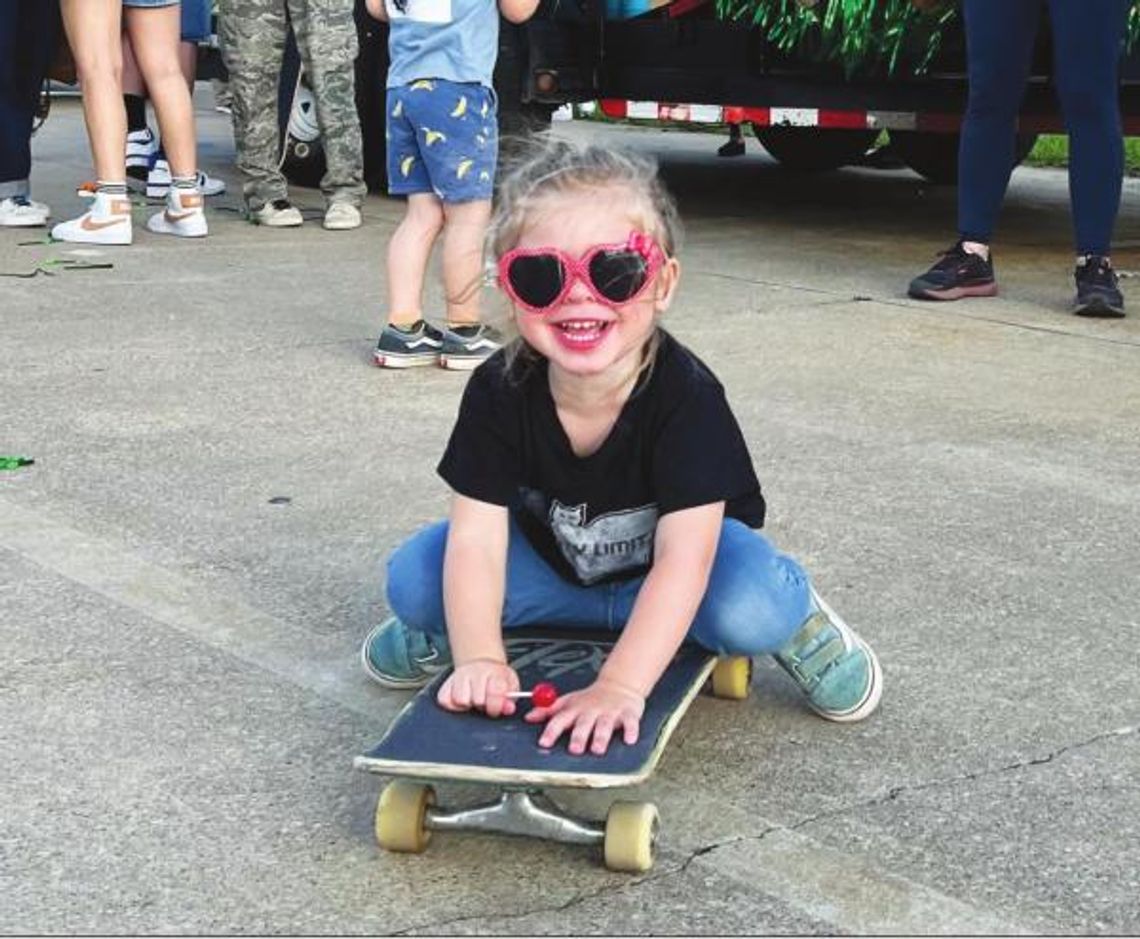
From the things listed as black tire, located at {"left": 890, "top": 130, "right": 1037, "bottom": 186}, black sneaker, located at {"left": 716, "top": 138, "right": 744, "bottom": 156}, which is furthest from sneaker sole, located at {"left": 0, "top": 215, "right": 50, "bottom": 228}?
black sneaker, located at {"left": 716, "top": 138, "right": 744, "bottom": 156}

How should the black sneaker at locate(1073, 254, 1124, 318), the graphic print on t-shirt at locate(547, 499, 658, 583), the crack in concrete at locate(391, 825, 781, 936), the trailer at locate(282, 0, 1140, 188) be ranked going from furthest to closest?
the trailer at locate(282, 0, 1140, 188), the black sneaker at locate(1073, 254, 1124, 318), the graphic print on t-shirt at locate(547, 499, 658, 583), the crack in concrete at locate(391, 825, 781, 936)

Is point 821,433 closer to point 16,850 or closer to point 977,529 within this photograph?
point 977,529

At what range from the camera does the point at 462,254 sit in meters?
5.23

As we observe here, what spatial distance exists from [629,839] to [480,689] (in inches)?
11.7

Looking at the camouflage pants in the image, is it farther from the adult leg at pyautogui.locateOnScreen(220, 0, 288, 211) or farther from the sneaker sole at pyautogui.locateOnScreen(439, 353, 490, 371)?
the sneaker sole at pyautogui.locateOnScreen(439, 353, 490, 371)

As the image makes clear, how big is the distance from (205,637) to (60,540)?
57 cm

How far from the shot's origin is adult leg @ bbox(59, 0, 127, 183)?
22.0 feet

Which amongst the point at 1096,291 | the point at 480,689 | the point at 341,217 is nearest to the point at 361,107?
the point at 341,217

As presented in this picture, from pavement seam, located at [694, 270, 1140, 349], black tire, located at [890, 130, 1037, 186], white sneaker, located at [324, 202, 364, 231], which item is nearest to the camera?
pavement seam, located at [694, 270, 1140, 349]

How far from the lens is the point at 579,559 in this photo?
2.88 m

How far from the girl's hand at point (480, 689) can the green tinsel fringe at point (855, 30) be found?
14.7 ft

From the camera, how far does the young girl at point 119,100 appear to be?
6.71m

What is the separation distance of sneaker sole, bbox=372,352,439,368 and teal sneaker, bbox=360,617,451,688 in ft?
7.07

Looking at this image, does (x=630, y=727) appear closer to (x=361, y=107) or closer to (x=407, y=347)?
(x=407, y=347)
